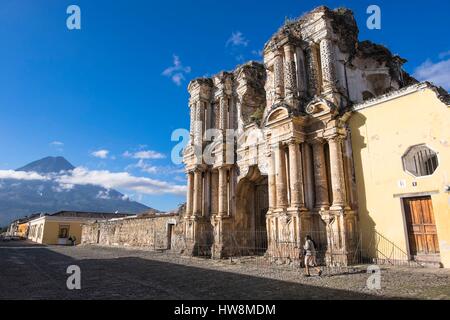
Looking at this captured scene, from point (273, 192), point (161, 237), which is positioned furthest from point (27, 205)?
point (273, 192)

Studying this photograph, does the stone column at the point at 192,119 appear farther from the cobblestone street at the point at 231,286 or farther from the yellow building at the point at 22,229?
the yellow building at the point at 22,229

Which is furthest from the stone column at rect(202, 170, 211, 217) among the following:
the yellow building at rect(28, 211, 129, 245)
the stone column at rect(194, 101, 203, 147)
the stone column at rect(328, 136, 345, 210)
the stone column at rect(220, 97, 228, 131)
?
the yellow building at rect(28, 211, 129, 245)

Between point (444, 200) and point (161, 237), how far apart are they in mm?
17184

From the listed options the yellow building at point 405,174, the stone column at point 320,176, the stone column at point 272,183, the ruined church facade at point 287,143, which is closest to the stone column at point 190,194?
the ruined church facade at point 287,143

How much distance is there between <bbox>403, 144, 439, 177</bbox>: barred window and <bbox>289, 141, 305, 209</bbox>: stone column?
11.5 feet

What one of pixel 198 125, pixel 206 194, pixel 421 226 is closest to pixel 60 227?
pixel 206 194

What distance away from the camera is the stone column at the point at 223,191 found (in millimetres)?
15844

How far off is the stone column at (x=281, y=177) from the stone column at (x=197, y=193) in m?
5.95

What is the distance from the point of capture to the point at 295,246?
11008mm

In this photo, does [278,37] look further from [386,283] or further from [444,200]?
[386,283]

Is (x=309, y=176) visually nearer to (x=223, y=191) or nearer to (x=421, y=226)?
(x=421, y=226)

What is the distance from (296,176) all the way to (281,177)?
77 cm
